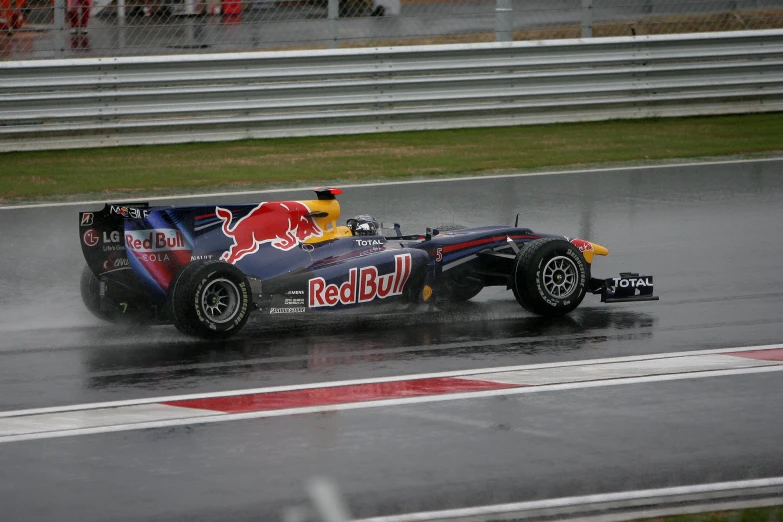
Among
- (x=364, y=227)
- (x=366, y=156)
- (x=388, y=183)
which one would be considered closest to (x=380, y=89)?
(x=366, y=156)

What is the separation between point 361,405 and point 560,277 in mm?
2783

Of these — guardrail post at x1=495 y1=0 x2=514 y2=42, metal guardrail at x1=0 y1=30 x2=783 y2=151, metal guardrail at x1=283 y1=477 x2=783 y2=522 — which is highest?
guardrail post at x1=495 y1=0 x2=514 y2=42

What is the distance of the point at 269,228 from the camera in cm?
917

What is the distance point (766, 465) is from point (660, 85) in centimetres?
1347

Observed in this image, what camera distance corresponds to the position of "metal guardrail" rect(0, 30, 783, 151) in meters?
16.5

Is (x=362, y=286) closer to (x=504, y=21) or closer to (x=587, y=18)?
(x=504, y=21)

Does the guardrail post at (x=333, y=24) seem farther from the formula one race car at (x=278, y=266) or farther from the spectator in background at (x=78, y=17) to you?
the formula one race car at (x=278, y=266)

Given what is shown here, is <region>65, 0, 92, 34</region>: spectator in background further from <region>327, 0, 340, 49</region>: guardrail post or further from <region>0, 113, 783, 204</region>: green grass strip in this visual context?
<region>327, 0, 340, 49</region>: guardrail post

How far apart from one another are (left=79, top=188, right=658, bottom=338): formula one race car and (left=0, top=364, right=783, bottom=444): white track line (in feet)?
5.36

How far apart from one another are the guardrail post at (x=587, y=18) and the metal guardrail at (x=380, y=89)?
0.49 metres

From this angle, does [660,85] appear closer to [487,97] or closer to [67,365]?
[487,97]

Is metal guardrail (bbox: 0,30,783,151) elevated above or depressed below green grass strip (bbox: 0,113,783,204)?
above

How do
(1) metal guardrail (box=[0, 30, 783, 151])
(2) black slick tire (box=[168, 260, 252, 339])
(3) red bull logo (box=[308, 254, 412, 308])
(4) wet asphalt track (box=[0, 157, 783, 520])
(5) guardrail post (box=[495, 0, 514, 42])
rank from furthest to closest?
(5) guardrail post (box=[495, 0, 514, 42]) → (1) metal guardrail (box=[0, 30, 783, 151]) → (3) red bull logo (box=[308, 254, 412, 308]) → (2) black slick tire (box=[168, 260, 252, 339]) → (4) wet asphalt track (box=[0, 157, 783, 520])

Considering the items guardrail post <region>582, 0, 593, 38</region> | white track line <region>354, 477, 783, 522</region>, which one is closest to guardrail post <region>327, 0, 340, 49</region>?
guardrail post <region>582, 0, 593, 38</region>
